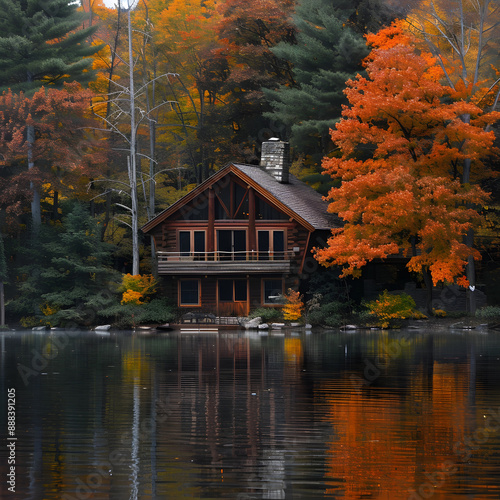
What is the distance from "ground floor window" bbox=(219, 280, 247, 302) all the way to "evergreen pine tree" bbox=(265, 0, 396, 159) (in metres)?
10.3

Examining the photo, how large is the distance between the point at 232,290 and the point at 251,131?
18874mm

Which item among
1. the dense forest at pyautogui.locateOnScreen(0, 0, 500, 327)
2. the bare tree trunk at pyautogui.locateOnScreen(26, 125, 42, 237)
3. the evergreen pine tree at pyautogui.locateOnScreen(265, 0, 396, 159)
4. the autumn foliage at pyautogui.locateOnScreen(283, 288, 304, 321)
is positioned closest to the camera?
the dense forest at pyautogui.locateOnScreen(0, 0, 500, 327)

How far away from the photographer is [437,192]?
129 ft

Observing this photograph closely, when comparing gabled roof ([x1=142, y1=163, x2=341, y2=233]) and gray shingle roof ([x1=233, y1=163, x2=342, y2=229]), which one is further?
gray shingle roof ([x1=233, y1=163, x2=342, y2=229])

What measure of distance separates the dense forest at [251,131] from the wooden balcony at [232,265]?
6.70ft

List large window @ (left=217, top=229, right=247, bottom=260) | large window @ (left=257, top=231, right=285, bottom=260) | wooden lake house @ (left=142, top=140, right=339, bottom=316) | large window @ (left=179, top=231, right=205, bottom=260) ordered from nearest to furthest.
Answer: wooden lake house @ (left=142, top=140, right=339, bottom=316) → large window @ (left=257, top=231, right=285, bottom=260) → large window @ (left=217, top=229, right=247, bottom=260) → large window @ (left=179, top=231, right=205, bottom=260)

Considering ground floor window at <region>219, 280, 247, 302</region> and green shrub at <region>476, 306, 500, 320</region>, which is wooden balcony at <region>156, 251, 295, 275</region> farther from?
green shrub at <region>476, 306, 500, 320</region>

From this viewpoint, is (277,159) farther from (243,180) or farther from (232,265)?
(232,265)

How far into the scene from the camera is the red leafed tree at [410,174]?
39.8 metres

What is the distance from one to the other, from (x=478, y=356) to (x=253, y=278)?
23.5 m

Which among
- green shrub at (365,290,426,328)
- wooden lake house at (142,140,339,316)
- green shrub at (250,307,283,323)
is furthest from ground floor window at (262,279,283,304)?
green shrub at (365,290,426,328)

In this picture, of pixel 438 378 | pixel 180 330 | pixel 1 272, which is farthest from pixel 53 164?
pixel 438 378

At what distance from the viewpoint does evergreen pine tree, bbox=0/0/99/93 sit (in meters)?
51.7

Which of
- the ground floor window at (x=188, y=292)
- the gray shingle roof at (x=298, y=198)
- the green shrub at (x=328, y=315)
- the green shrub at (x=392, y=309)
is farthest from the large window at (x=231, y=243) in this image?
the green shrub at (x=392, y=309)
